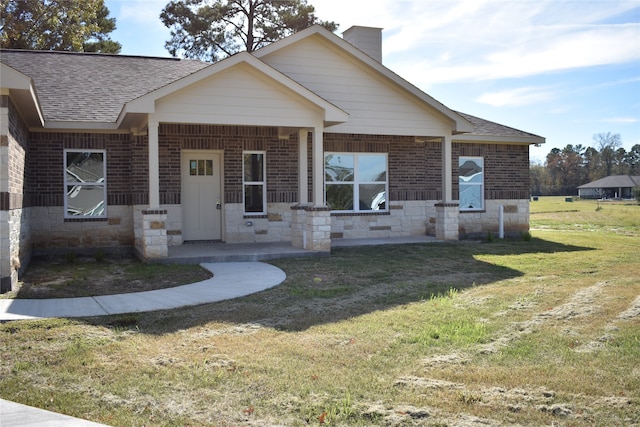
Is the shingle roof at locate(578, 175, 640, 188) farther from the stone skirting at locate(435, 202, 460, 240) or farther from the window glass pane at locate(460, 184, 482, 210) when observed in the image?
the stone skirting at locate(435, 202, 460, 240)

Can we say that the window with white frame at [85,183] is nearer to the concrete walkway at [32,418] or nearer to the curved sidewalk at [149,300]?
the curved sidewalk at [149,300]

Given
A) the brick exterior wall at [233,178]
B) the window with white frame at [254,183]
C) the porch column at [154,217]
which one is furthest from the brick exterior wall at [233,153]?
the porch column at [154,217]

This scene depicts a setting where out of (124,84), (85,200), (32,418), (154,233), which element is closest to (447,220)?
(154,233)

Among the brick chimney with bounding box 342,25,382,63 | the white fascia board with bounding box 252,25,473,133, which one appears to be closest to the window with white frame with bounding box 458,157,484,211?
the white fascia board with bounding box 252,25,473,133

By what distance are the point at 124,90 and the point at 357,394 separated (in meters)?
13.1

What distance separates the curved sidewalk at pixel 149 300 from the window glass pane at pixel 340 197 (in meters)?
Result: 5.62

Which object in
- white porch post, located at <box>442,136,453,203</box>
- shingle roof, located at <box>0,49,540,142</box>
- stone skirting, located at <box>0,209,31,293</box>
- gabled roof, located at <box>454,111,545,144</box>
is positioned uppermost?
shingle roof, located at <box>0,49,540,142</box>

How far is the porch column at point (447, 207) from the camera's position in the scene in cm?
1561

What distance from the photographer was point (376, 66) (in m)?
15.1

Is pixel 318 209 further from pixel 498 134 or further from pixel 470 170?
pixel 498 134

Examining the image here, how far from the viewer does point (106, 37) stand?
3312 cm

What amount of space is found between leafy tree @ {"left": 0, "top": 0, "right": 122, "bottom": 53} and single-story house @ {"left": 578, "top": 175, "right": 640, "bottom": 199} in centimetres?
7964

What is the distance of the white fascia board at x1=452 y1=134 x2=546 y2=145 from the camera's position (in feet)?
56.3

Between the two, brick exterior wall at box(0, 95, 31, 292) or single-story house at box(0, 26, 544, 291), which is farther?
single-story house at box(0, 26, 544, 291)
